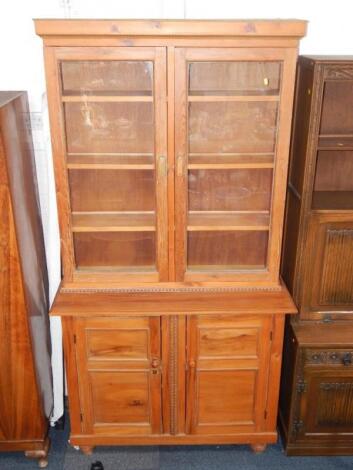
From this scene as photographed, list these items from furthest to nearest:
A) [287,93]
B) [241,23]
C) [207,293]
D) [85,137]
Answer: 1. [207,293]
2. [85,137]
3. [287,93]
4. [241,23]

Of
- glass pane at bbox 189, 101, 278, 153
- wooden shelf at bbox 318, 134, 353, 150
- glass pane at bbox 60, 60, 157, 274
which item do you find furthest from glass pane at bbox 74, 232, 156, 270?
wooden shelf at bbox 318, 134, 353, 150

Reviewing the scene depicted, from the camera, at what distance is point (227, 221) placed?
2.10 metres

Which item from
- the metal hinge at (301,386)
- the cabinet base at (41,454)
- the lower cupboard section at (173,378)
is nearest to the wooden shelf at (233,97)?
the lower cupboard section at (173,378)

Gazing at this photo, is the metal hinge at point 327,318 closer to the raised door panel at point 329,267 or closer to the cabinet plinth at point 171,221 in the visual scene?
the raised door panel at point 329,267

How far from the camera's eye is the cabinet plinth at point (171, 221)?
1796mm

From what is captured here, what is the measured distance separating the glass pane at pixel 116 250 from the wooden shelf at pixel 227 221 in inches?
7.7

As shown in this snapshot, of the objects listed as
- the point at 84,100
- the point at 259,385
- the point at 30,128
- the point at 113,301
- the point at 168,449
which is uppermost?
the point at 84,100

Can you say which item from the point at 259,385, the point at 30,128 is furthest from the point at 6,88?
the point at 259,385

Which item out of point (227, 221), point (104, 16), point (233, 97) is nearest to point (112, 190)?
point (227, 221)

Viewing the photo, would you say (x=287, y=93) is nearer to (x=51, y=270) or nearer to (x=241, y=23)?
(x=241, y=23)

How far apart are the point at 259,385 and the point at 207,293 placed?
19.3 inches

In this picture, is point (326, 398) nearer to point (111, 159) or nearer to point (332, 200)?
point (332, 200)

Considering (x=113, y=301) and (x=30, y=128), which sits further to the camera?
(x=30, y=128)

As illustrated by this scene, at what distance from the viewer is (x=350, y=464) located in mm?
2316
